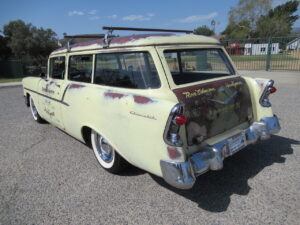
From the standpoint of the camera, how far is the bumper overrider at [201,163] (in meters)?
2.21

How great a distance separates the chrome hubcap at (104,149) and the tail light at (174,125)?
4.01 feet

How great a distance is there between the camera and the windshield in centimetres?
319

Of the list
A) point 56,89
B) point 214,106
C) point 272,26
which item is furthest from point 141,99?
point 272,26

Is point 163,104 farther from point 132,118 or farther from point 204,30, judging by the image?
point 204,30

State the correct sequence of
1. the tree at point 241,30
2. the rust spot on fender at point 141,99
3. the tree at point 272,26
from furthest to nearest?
the tree at point 241,30 < the tree at point 272,26 < the rust spot on fender at point 141,99

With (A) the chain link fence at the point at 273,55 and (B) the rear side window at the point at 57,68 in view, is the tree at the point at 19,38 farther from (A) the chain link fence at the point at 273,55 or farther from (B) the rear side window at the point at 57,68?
(B) the rear side window at the point at 57,68

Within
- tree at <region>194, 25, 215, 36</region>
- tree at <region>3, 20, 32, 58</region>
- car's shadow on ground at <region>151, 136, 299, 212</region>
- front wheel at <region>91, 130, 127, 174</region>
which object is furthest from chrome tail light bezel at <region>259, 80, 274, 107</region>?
tree at <region>194, 25, 215, 36</region>

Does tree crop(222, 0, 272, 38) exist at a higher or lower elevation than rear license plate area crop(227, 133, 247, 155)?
higher

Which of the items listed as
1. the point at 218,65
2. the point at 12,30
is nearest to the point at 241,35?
the point at 12,30

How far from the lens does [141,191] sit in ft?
9.29

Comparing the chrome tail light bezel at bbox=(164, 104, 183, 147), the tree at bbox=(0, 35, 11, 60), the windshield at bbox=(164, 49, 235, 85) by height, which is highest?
the tree at bbox=(0, 35, 11, 60)

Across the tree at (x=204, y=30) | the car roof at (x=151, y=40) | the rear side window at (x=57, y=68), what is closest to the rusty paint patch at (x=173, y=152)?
the car roof at (x=151, y=40)

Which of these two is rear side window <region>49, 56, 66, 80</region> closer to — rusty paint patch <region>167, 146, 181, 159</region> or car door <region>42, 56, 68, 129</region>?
car door <region>42, 56, 68, 129</region>

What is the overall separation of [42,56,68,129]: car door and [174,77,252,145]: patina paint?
2.06m
